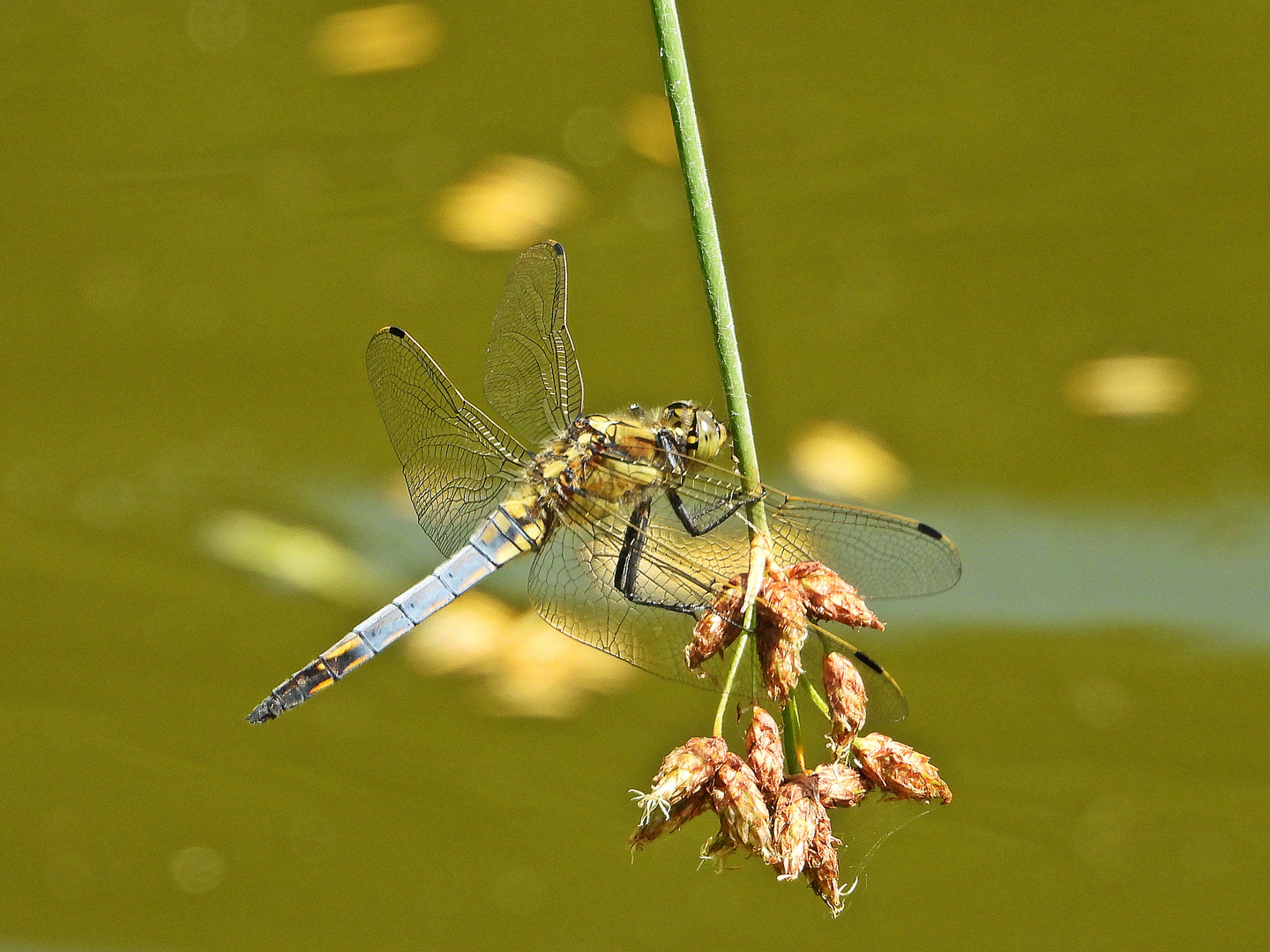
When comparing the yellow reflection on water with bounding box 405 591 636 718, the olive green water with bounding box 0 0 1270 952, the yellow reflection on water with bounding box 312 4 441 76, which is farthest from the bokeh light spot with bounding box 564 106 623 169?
the yellow reflection on water with bounding box 405 591 636 718

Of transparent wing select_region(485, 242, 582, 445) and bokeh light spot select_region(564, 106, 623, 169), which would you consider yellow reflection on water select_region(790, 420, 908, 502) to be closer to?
bokeh light spot select_region(564, 106, 623, 169)

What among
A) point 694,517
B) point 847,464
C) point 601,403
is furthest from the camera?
point 847,464

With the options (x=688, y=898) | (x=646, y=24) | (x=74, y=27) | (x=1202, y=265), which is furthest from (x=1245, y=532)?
(x=74, y=27)

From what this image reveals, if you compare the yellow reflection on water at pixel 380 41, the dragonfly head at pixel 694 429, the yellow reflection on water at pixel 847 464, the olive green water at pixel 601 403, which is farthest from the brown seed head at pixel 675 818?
the yellow reflection on water at pixel 380 41

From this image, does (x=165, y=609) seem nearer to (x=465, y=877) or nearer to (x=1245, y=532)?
(x=465, y=877)

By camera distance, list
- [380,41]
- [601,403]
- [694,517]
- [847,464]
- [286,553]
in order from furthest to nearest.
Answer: [286,553] < [380,41] < [847,464] < [601,403] < [694,517]

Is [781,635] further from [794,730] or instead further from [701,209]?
[701,209]

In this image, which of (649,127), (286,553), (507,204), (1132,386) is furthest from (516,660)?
(1132,386)

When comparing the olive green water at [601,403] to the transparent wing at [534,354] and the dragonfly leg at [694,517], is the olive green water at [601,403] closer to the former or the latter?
the transparent wing at [534,354]
